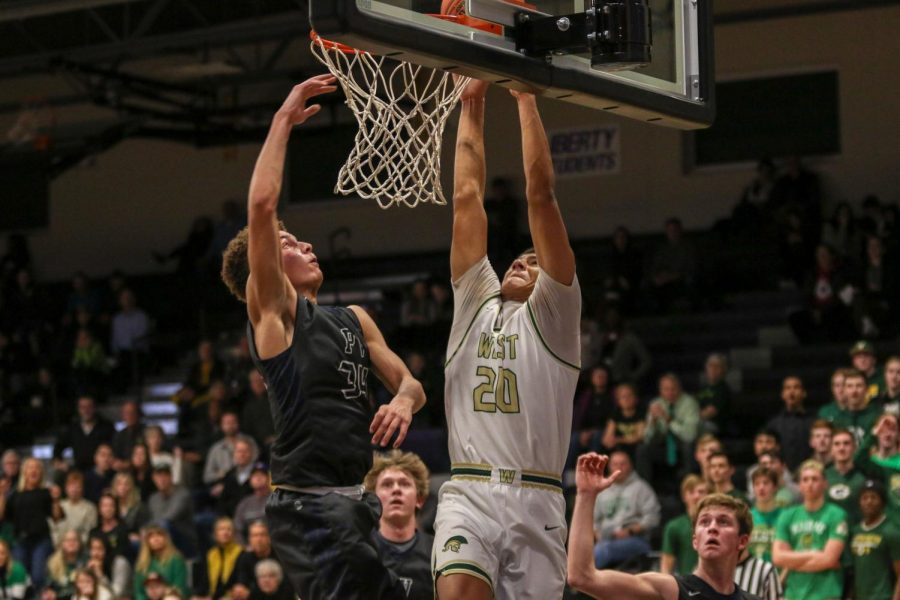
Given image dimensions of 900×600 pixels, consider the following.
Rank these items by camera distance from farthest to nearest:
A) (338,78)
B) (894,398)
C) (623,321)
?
(623,321) → (894,398) → (338,78)

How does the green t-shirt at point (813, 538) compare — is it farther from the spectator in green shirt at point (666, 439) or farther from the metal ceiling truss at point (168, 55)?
the metal ceiling truss at point (168, 55)

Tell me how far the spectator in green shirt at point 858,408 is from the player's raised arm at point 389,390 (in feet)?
21.9

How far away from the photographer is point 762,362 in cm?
1680

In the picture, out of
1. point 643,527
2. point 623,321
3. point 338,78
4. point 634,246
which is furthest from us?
point 634,246

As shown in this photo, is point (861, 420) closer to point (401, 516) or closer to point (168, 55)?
point (401, 516)

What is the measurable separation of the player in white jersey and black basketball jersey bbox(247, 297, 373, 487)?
495 millimetres

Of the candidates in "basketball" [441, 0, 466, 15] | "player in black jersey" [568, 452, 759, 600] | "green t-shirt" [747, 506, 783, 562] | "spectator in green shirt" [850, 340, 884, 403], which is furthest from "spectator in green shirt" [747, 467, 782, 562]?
"basketball" [441, 0, 466, 15]

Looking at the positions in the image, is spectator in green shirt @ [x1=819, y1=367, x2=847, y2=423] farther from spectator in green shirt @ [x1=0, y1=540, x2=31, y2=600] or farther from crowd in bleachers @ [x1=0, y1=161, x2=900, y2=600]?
spectator in green shirt @ [x1=0, y1=540, x2=31, y2=600]

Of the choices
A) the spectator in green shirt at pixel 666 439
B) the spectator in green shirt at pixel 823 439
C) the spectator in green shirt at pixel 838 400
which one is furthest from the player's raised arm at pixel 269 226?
the spectator in green shirt at pixel 666 439

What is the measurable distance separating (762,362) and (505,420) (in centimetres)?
1116

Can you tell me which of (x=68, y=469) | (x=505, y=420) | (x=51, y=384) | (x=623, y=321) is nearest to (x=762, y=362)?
(x=623, y=321)

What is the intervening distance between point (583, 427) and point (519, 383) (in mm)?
9089

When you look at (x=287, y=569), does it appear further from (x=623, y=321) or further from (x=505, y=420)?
(x=623, y=321)

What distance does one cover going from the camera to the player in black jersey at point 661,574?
597cm
